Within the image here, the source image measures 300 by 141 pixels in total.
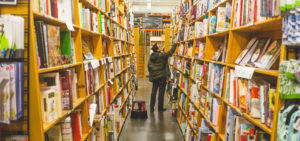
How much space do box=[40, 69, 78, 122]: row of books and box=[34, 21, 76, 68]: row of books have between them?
0.11 m

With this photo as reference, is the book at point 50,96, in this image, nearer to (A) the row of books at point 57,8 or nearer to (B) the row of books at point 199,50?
(A) the row of books at point 57,8

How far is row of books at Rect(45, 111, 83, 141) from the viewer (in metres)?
1.53

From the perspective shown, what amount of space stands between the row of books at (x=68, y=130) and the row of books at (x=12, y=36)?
0.71 meters

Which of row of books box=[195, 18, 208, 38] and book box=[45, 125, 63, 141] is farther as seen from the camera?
row of books box=[195, 18, 208, 38]

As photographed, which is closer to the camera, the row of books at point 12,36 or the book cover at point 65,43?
the row of books at point 12,36

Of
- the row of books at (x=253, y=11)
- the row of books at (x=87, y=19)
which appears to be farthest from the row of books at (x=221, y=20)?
the row of books at (x=87, y=19)

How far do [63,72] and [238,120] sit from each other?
1461 millimetres

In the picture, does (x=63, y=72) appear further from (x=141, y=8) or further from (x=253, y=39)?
(x=141, y=8)

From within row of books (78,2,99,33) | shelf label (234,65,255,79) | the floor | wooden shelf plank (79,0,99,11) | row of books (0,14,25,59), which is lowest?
the floor

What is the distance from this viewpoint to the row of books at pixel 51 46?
123 centimetres

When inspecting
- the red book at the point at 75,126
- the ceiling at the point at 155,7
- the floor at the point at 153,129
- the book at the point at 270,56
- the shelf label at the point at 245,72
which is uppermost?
the ceiling at the point at 155,7

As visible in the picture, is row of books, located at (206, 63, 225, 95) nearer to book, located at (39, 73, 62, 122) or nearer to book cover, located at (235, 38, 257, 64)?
book cover, located at (235, 38, 257, 64)

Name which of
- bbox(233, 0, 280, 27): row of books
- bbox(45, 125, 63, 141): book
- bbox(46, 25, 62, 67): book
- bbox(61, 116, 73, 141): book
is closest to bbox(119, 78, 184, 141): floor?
bbox(61, 116, 73, 141): book

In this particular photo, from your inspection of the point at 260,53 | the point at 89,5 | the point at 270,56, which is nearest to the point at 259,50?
the point at 260,53
